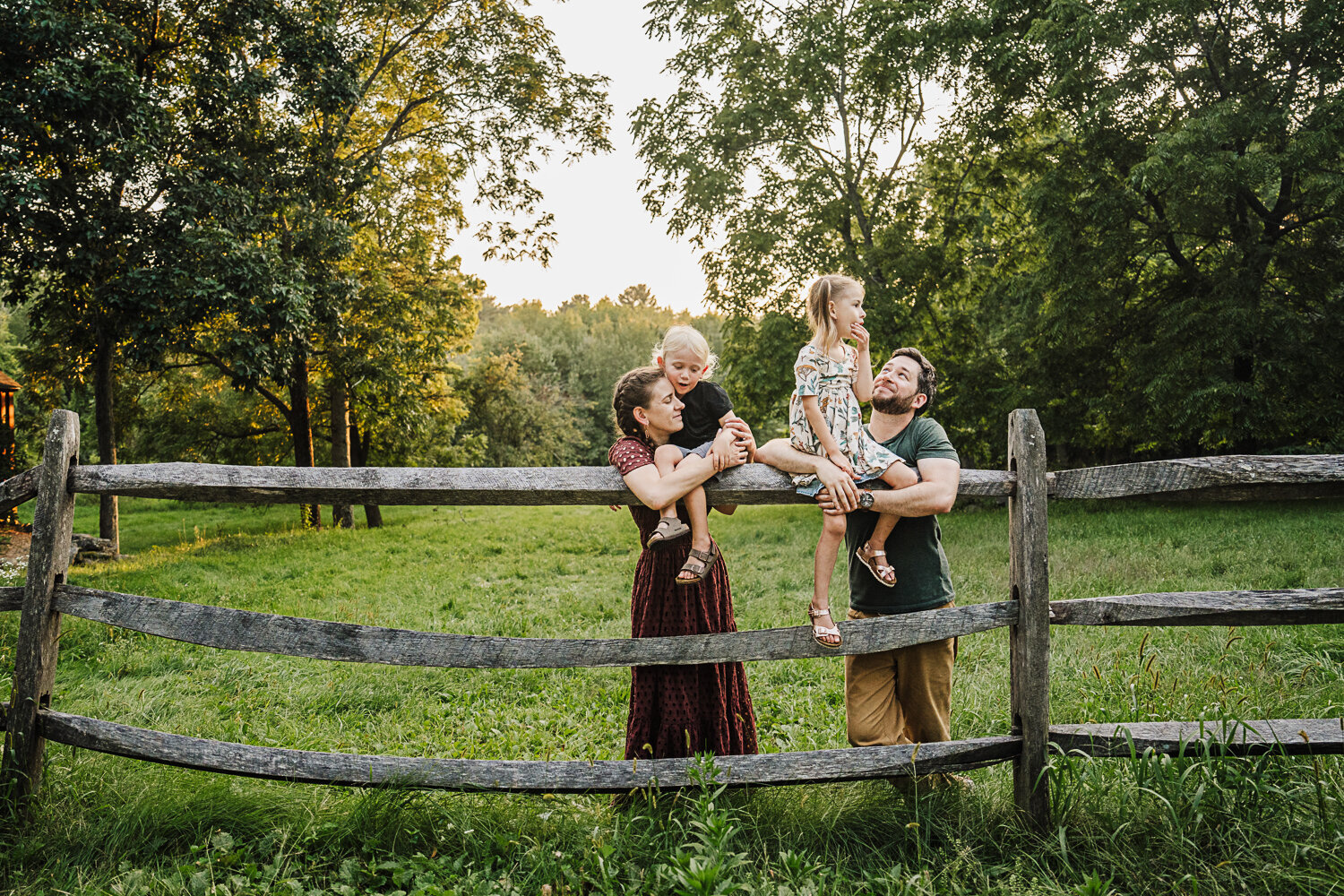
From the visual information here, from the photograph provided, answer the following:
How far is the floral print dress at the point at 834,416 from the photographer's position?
3131 mm

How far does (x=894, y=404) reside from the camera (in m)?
3.43

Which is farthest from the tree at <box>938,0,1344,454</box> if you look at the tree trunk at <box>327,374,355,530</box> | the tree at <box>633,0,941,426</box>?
the tree trunk at <box>327,374,355,530</box>

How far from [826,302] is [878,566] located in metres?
1.19

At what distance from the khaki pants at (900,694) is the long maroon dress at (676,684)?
512 millimetres

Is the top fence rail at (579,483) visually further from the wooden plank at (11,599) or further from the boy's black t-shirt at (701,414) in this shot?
the wooden plank at (11,599)

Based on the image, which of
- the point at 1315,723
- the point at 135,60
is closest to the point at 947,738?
the point at 1315,723

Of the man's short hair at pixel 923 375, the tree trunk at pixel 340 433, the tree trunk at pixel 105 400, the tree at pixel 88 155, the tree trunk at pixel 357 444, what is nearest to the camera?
the man's short hair at pixel 923 375

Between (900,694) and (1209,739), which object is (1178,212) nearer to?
(1209,739)

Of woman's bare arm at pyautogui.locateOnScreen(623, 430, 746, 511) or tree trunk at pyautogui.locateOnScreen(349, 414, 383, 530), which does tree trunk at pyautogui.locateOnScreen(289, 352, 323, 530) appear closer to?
tree trunk at pyautogui.locateOnScreen(349, 414, 383, 530)

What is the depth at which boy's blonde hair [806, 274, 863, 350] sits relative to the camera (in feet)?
11.1

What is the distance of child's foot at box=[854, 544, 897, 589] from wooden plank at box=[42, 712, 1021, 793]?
667 mm

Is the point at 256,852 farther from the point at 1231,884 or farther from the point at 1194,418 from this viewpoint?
the point at 1194,418

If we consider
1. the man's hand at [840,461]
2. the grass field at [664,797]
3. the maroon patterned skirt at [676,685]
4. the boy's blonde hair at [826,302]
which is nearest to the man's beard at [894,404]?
the boy's blonde hair at [826,302]

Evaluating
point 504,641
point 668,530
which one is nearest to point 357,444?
point 504,641
